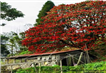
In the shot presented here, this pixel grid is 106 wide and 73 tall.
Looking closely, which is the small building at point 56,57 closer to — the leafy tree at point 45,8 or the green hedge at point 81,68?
the green hedge at point 81,68

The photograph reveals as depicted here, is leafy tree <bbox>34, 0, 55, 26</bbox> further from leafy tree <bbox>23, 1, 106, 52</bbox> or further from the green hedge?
the green hedge

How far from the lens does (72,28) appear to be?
1146cm

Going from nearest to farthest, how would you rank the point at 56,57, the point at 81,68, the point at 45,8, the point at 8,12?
the point at 81,68 < the point at 56,57 < the point at 8,12 < the point at 45,8

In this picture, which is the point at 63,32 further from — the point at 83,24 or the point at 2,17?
the point at 2,17

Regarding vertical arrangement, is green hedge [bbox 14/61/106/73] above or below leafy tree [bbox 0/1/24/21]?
below

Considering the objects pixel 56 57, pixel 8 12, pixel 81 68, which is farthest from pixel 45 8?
pixel 81 68

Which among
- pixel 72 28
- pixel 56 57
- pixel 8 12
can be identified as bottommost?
pixel 56 57

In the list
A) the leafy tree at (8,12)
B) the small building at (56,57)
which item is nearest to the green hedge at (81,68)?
the small building at (56,57)

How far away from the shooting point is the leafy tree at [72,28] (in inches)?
442

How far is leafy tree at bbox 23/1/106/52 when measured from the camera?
11.2 metres

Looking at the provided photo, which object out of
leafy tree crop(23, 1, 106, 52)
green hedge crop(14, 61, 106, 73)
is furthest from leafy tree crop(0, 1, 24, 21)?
green hedge crop(14, 61, 106, 73)

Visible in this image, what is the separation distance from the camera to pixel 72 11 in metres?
12.4

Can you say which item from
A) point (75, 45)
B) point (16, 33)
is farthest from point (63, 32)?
point (16, 33)

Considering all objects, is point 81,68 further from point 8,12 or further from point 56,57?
point 8,12
